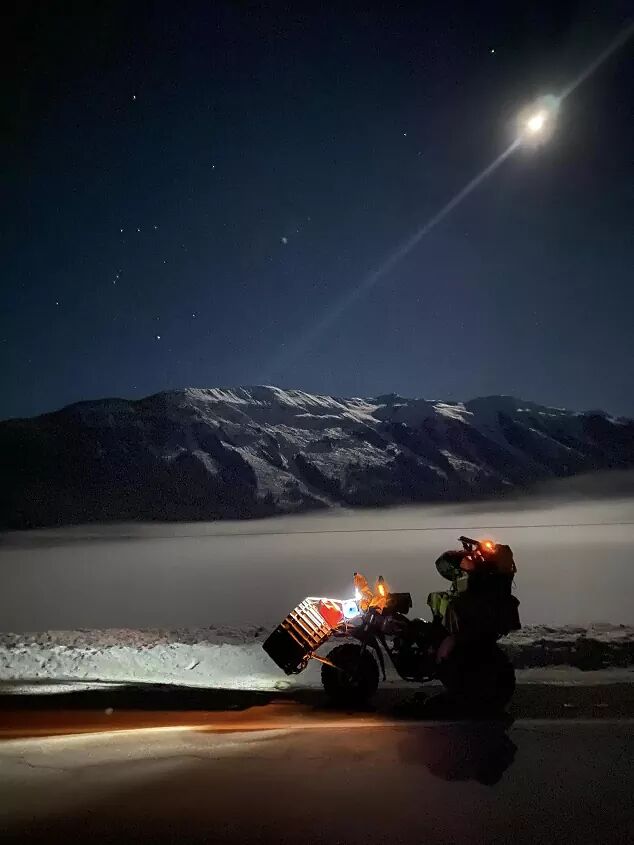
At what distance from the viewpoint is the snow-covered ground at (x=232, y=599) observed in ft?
30.2

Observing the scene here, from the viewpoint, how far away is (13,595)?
22375mm

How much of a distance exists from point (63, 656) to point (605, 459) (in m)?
111

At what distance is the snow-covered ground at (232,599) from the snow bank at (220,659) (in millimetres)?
26

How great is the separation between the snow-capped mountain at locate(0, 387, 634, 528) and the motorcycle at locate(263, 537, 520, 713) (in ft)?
248

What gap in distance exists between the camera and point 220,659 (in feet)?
31.2

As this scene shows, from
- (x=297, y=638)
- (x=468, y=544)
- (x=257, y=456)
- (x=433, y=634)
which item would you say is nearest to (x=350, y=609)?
(x=297, y=638)

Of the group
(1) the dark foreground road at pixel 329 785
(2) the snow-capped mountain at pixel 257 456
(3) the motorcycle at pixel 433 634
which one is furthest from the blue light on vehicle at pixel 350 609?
(2) the snow-capped mountain at pixel 257 456

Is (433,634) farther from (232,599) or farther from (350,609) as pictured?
(232,599)

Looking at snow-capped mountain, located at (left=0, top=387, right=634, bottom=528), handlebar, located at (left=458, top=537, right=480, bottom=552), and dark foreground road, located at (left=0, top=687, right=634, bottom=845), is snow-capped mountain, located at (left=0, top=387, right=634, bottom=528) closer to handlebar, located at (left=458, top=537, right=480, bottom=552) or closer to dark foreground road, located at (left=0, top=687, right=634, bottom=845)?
handlebar, located at (left=458, top=537, right=480, bottom=552)

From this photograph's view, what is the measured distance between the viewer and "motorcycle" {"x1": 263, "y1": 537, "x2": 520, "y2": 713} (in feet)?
19.6

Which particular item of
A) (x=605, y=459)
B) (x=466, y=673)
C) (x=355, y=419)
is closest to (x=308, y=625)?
(x=466, y=673)

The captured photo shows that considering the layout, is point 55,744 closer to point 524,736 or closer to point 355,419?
point 524,736

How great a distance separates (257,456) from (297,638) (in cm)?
8729

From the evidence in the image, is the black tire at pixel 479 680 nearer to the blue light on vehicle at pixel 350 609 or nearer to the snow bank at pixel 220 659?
the blue light on vehicle at pixel 350 609
